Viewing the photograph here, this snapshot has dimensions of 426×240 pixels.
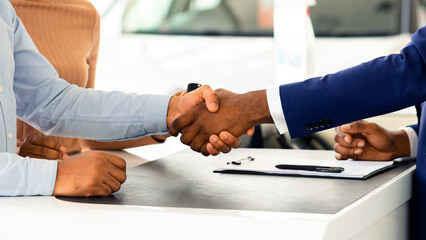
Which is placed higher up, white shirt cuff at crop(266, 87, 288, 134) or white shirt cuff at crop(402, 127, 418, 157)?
white shirt cuff at crop(266, 87, 288, 134)

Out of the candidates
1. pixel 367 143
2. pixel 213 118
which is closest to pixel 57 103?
pixel 213 118

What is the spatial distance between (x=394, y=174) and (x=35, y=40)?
3.43ft

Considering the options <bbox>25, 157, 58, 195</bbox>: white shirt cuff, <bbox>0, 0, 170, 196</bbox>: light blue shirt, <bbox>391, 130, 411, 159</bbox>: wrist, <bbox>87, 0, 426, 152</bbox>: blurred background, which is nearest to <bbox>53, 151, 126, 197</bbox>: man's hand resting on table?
<bbox>25, 157, 58, 195</bbox>: white shirt cuff

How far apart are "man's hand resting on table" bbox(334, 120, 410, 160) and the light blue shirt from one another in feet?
1.38

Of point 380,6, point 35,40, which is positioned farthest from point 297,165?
point 380,6

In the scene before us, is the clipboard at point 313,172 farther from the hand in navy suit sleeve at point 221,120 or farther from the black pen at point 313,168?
the hand in navy suit sleeve at point 221,120

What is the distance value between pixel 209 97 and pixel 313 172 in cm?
41

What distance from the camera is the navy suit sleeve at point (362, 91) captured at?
1533 millimetres

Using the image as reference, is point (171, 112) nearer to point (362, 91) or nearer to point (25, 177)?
point (362, 91)

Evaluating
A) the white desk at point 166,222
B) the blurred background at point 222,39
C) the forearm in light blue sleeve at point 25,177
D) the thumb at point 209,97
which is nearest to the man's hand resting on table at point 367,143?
Answer: the thumb at point 209,97

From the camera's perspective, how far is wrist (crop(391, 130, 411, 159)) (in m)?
1.61

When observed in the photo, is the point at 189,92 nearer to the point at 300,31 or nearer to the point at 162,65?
the point at 300,31

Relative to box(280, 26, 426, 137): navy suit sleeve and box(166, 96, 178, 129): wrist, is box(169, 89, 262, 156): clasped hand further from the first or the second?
box(280, 26, 426, 137): navy suit sleeve

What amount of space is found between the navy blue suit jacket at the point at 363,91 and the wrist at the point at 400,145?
0.33 feet
